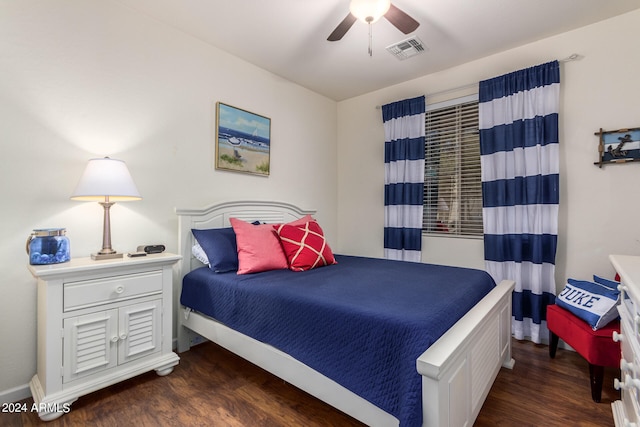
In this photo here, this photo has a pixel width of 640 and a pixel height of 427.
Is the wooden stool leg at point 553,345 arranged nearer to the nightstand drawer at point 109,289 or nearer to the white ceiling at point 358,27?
the white ceiling at point 358,27

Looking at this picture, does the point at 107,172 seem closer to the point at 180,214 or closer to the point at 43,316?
the point at 180,214

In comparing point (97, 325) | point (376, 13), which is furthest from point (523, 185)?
point (97, 325)

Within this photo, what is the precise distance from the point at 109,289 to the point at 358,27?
2.55 meters

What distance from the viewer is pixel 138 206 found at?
2.28 metres

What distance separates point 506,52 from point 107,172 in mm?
3394

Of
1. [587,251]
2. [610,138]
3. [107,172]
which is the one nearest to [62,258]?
[107,172]

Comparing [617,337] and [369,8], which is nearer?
[617,337]

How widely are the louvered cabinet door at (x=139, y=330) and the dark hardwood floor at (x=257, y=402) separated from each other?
8.5 inches

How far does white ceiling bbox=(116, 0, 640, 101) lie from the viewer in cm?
218

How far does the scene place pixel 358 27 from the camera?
242 cm

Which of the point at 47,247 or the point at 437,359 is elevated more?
the point at 47,247

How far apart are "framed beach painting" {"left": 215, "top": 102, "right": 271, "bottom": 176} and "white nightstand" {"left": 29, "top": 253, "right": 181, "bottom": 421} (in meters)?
1.15

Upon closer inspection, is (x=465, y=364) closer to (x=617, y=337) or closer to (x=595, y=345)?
(x=617, y=337)

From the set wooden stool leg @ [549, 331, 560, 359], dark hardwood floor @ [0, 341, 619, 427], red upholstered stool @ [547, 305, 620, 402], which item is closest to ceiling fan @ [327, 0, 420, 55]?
red upholstered stool @ [547, 305, 620, 402]
